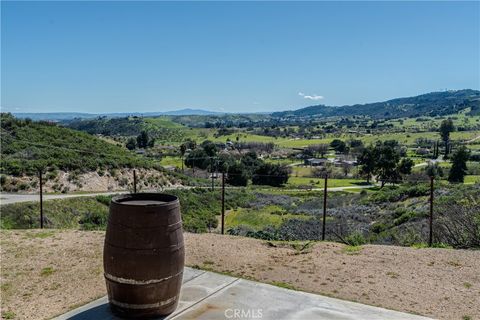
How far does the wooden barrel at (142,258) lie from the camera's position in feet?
16.0

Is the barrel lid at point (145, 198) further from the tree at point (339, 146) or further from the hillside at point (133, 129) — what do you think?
the hillside at point (133, 129)

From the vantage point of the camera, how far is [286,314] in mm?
5227

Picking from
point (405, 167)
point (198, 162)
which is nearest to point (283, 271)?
point (405, 167)

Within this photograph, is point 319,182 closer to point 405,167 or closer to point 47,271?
point 405,167

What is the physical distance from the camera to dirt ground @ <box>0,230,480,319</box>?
19.5 feet

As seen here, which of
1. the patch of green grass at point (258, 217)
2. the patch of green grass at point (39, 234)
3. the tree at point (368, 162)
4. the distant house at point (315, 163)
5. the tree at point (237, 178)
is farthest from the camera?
the distant house at point (315, 163)

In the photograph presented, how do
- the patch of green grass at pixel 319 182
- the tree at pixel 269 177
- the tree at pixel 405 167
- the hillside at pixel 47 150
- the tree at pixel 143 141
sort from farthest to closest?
the tree at pixel 143 141
the tree at pixel 405 167
the patch of green grass at pixel 319 182
the tree at pixel 269 177
the hillside at pixel 47 150

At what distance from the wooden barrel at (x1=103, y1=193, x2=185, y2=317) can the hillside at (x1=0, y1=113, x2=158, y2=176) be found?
23.5m

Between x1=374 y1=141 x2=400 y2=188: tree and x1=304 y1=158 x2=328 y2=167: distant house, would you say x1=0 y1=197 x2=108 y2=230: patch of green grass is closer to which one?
x1=374 y1=141 x2=400 y2=188: tree

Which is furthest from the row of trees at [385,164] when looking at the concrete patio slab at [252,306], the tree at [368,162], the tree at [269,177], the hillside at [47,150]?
the concrete patio slab at [252,306]

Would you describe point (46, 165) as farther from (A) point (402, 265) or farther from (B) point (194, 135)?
(B) point (194, 135)

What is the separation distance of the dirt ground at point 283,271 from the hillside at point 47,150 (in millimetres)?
19780

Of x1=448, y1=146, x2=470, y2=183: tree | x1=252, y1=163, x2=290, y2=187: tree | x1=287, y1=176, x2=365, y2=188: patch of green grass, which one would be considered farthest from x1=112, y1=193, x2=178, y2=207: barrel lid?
x1=448, y1=146, x2=470, y2=183: tree

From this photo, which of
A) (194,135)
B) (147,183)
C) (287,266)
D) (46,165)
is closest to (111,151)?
(147,183)
